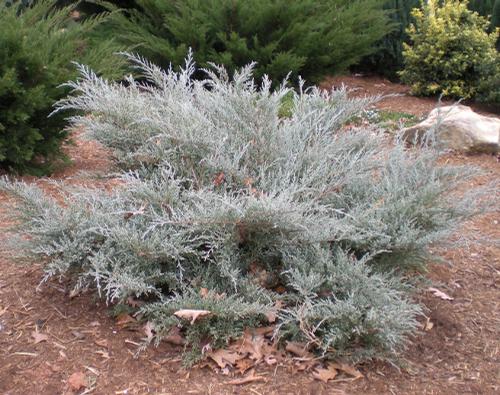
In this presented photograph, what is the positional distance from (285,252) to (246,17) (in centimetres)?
547

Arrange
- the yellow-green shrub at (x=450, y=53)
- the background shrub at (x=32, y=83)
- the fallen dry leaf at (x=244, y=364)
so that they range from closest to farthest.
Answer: the fallen dry leaf at (x=244, y=364) < the background shrub at (x=32, y=83) < the yellow-green shrub at (x=450, y=53)

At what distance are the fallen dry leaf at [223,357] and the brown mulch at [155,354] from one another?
0.22ft

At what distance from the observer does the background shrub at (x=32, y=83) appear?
4805 millimetres

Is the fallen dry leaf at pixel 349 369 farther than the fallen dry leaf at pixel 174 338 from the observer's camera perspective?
No

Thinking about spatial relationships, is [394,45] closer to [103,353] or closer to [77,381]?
[103,353]

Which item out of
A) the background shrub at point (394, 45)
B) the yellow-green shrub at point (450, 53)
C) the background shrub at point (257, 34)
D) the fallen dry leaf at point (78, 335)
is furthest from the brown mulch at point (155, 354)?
the background shrub at point (394, 45)

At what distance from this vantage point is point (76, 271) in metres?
3.04

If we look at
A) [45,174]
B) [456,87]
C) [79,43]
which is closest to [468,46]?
[456,87]

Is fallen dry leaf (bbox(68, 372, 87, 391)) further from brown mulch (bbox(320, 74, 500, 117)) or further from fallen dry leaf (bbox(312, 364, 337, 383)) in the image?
brown mulch (bbox(320, 74, 500, 117))

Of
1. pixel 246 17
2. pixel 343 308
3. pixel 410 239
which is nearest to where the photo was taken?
pixel 343 308

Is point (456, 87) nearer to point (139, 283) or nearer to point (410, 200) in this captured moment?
point (410, 200)

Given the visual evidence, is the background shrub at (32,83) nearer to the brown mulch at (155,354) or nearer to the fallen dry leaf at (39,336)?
the brown mulch at (155,354)

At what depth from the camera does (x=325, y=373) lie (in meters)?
2.69

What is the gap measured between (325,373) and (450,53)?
22.5ft
